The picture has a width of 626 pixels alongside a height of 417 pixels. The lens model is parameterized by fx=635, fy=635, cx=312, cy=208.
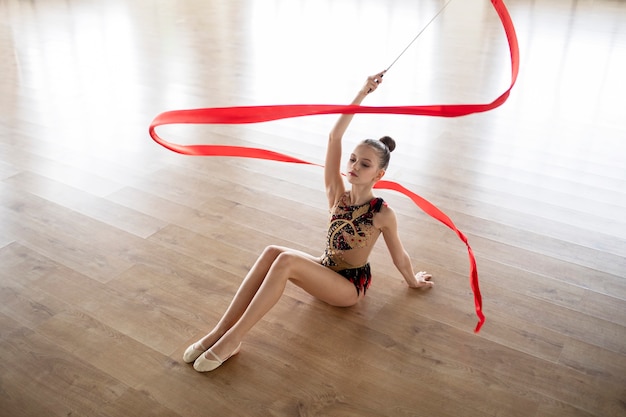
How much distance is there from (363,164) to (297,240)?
32.9 inches

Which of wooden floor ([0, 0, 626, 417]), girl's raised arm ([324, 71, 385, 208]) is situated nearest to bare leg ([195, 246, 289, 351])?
wooden floor ([0, 0, 626, 417])

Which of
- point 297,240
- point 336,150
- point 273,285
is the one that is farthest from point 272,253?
point 297,240

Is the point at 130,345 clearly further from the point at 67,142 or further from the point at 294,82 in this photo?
the point at 294,82

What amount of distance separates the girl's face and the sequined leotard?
0.44 ft

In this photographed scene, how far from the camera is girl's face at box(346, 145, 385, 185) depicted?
90.0 inches

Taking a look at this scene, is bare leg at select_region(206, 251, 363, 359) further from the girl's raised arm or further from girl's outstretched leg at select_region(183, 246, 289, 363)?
the girl's raised arm

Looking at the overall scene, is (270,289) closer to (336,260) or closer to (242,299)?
(242,299)

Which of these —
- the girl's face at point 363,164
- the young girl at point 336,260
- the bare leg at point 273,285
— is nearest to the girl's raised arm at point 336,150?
the young girl at point 336,260

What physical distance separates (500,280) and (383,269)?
0.50 meters

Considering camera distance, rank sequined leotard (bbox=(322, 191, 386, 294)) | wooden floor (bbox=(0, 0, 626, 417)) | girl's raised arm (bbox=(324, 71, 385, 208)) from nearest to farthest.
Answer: wooden floor (bbox=(0, 0, 626, 417))
girl's raised arm (bbox=(324, 71, 385, 208))
sequined leotard (bbox=(322, 191, 386, 294))

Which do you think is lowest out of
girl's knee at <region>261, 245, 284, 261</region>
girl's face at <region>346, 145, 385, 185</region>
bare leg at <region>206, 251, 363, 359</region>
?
bare leg at <region>206, 251, 363, 359</region>

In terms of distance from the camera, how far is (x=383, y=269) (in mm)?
2822

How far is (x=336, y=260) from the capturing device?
244cm

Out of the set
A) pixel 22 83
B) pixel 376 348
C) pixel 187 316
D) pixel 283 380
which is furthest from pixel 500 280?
pixel 22 83
